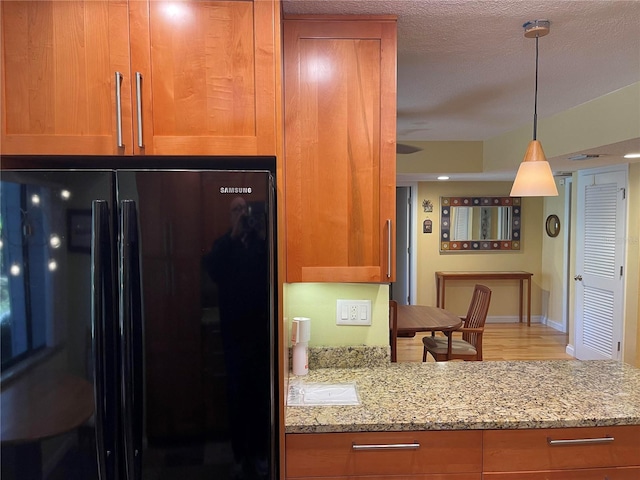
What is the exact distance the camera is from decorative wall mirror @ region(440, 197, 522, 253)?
6051 mm

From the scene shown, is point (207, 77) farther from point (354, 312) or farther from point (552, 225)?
point (552, 225)

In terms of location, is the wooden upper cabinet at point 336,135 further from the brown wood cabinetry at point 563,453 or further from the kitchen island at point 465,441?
the brown wood cabinetry at point 563,453

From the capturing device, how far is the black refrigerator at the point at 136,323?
115cm

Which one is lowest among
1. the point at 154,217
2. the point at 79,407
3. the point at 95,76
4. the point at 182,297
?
the point at 79,407

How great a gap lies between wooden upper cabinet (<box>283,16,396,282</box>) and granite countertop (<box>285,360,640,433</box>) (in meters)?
0.48

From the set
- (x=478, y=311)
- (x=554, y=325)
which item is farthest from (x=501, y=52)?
(x=554, y=325)

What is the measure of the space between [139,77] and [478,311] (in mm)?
3500

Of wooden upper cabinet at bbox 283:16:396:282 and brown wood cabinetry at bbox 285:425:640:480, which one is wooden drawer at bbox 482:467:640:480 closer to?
brown wood cabinetry at bbox 285:425:640:480

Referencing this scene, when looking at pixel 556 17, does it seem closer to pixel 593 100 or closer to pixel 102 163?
pixel 593 100

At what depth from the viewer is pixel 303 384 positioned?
1698mm

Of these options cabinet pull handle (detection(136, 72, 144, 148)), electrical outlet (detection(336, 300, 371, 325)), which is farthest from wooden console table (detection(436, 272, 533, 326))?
cabinet pull handle (detection(136, 72, 144, 148))

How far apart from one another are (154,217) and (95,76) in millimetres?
514

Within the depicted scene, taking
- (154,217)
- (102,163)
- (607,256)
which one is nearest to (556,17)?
(154,217)

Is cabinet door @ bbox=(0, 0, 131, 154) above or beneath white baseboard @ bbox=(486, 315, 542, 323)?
above
